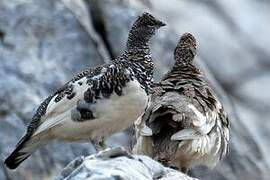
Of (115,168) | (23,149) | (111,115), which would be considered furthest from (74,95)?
(115,168)

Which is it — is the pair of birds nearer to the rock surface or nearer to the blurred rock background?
the rock surface

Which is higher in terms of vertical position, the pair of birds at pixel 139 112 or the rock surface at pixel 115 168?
the pair of birds at pixel 139 112

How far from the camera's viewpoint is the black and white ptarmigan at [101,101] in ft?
31.0

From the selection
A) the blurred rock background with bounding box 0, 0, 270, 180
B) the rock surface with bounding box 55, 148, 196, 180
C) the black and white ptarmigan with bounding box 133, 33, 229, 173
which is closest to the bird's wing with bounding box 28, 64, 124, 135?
the black and white ptarmigan with bounding box 133, 33, 229, 173

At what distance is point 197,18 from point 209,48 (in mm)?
478

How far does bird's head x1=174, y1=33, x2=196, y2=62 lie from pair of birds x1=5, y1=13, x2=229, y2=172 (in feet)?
1.15

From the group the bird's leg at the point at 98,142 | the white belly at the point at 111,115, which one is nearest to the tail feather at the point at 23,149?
the white belly at the point at 111,115

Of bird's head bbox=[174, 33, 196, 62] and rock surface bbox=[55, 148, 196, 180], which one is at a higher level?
bird's head bbox=[174, 33, 196, 62]

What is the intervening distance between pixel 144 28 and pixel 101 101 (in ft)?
2.74

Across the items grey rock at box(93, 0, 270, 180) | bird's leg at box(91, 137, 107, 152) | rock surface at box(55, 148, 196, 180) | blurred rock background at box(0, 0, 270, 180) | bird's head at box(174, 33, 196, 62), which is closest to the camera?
rock surface at box(55, 148, 196, 180)

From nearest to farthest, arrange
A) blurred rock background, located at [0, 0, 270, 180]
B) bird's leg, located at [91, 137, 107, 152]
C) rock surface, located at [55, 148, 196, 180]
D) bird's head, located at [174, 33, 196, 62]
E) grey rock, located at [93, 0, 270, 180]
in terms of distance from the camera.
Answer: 1. rock surface, located at [55, 148, 196, 180]
2. bird's leg, located at [91, 137, 107, 152]
3. bird's head, located at [174, 33, 196, 62]
4. blurred rock background, located at [0, 0, 270, 180]
5. grey rock, located at [93, 0, 270, 180]

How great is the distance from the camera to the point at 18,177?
12703 millimetres

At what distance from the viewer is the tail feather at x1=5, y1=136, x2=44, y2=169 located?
32.7 ft

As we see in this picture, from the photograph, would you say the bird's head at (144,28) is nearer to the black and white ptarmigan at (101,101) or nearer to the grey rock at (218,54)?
the black and white ptarmigan at (101,101)
